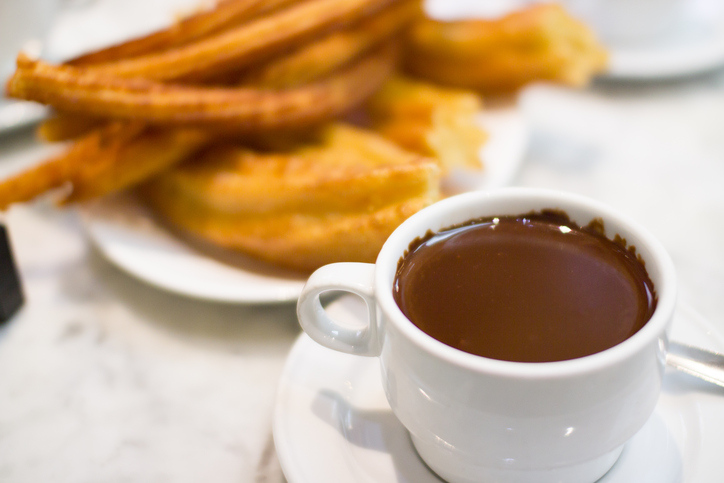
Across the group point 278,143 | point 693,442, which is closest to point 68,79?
point 278,143

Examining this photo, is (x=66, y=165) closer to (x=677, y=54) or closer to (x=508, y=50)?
(x=508, y=50)

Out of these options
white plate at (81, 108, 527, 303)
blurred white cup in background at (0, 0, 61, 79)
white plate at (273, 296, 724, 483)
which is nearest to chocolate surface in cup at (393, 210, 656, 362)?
white plate at (273, 296, 724, 483)

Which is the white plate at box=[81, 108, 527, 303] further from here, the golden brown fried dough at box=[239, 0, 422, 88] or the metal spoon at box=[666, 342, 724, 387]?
the metal spoon at box=[666, 342, 724, 387]

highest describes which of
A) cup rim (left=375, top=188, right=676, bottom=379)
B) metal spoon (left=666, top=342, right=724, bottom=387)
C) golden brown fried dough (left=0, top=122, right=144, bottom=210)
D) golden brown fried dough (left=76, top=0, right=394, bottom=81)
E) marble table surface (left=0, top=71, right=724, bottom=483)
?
golden brown fried dough (left=76, top=0, right=394, bottom=81)

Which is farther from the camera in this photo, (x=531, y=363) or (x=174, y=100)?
(x=174, y=100)

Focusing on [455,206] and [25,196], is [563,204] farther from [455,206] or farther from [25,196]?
[25,196]

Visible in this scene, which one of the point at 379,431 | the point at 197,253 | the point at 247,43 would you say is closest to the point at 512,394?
the point at 379,431
